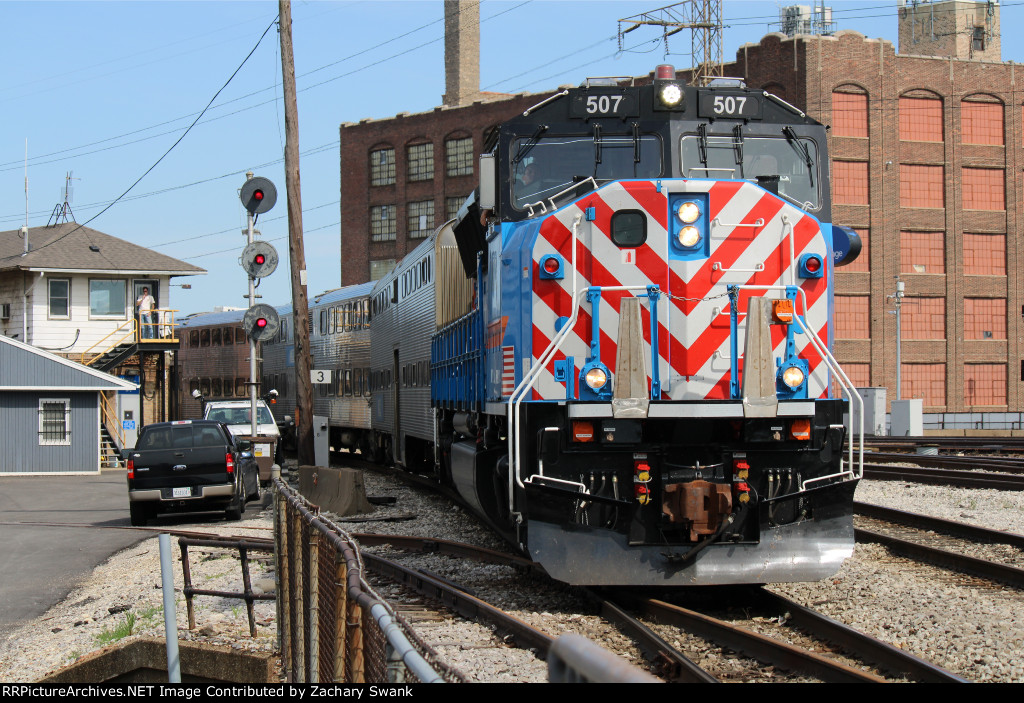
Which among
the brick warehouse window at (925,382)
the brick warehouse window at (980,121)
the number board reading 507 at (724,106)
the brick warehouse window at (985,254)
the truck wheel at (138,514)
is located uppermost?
the brick warehouse window at (980,121)

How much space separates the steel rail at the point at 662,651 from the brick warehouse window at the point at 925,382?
47225 millimetres

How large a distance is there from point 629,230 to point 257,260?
9.83 meters

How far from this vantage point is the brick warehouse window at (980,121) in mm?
53156

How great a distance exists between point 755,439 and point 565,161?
300 cm

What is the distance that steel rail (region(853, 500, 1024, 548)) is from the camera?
1177 centimetres

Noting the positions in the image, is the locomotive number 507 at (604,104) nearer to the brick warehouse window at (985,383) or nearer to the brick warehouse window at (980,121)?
the brick warehouse window at (985,383)

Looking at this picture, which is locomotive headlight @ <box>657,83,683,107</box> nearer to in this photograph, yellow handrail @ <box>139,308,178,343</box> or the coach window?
the coach window

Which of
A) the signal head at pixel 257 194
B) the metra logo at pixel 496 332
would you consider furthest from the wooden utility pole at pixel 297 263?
the metra logo at pixel 496 332

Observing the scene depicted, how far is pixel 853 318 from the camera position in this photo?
51312 mm

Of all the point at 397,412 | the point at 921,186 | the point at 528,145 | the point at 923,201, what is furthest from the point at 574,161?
the point at 921,186

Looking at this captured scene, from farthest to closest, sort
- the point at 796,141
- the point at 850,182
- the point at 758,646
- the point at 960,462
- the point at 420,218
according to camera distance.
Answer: the point at 420,218 < the point at 850,182 < the point at 960,462 < the point at 796,141 < the point at 758,646

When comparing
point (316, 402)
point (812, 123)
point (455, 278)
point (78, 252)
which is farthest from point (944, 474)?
point (78, 252)

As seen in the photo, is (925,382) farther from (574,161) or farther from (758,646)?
(758,646)

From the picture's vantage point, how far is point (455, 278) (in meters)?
14.3
